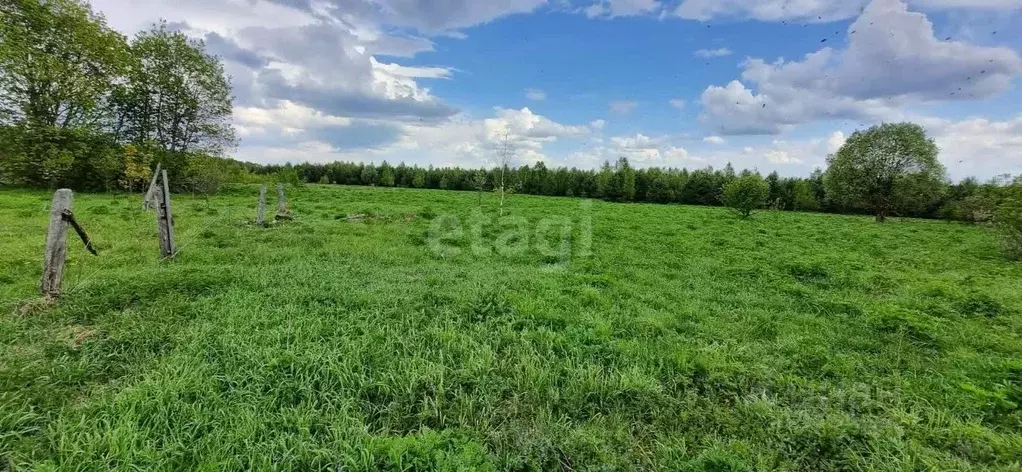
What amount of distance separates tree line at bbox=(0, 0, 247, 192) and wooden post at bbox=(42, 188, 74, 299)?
1220cm

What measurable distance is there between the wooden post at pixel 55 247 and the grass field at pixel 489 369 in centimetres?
29

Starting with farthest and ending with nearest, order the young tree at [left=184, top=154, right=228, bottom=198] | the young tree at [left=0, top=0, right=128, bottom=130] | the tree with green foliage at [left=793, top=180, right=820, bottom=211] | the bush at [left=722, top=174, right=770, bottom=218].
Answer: the tree with green foliage at [left=793, top=180, right=820, bottom=211] → the young tree at [left=184, top=154, right=228, bottom=198] → the bush at [left=722, top=174, right=770, bottom=218] → the young tree at [left=0, top=0, right=128, bottom=130]

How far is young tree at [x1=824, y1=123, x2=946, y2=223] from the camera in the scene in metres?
32.0

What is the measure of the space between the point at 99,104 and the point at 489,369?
3329cm

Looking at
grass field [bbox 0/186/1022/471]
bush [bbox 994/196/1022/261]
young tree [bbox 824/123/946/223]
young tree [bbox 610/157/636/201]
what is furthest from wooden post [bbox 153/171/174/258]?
young tree [bbox 610/157/636/201]

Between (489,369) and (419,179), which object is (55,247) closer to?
(489,369)

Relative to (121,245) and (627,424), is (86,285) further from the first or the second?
(627,424)

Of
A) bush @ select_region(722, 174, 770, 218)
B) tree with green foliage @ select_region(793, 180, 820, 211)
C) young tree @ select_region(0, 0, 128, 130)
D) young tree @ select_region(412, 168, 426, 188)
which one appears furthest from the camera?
young tree @ select_region(412, 168, 426, 188)

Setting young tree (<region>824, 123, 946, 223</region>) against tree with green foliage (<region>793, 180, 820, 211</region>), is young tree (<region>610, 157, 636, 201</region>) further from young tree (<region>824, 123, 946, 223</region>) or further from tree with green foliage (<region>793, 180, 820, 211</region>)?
young tree (<region>824, 123, 946, 223</region>)

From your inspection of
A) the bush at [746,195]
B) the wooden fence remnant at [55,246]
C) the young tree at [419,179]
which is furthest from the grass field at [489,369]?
the young tree at [419,179]

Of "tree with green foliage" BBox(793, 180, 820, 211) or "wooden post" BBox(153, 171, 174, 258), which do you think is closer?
"wooden post" BBox(153, 171, 174, 258)

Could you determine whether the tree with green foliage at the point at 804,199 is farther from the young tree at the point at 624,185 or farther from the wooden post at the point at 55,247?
the wooden post at the point at 55,247

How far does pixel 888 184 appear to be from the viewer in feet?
109

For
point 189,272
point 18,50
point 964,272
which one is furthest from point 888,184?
point 18,50
